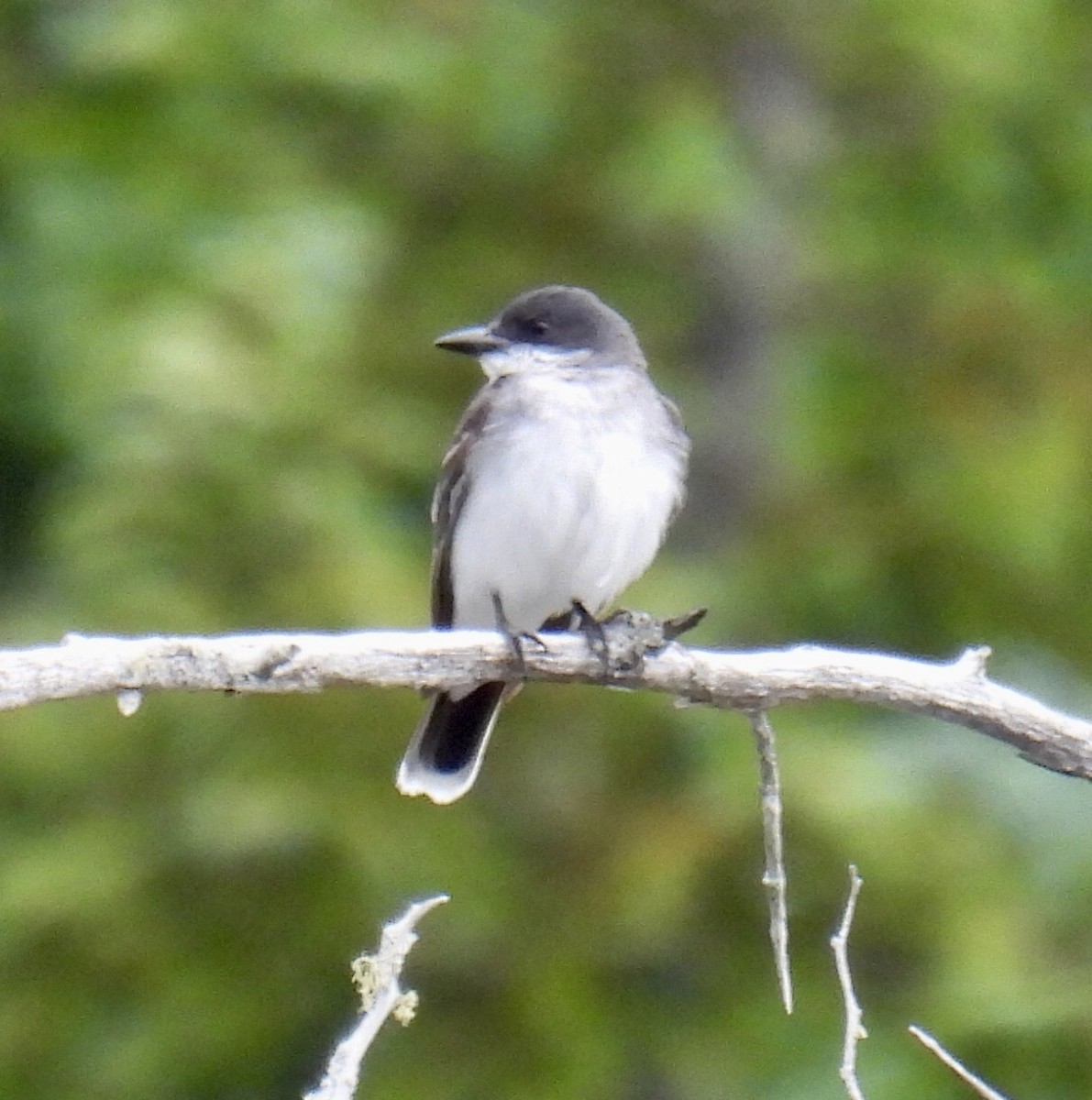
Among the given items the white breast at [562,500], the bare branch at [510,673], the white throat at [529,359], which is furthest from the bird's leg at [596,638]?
the white throat at [529,359]

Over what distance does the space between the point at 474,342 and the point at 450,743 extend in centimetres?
103

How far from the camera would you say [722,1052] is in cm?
852

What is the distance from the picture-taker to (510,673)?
183 inches

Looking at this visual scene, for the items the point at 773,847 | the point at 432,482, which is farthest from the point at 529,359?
the point at 773,847

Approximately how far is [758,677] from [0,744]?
4.12 m

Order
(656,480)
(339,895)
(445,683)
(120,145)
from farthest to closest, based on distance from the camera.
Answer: (120,145), (339,895), (656,480), (445,683)

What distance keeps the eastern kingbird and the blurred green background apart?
114 cm

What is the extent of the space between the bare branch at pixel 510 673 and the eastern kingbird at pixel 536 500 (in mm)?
1152

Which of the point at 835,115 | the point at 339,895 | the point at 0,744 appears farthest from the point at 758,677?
the point at 835,115

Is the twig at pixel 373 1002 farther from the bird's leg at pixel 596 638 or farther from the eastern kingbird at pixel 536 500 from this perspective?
the eastern kingbird at pixel 536 500

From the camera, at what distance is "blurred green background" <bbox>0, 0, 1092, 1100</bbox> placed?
780 centimetres

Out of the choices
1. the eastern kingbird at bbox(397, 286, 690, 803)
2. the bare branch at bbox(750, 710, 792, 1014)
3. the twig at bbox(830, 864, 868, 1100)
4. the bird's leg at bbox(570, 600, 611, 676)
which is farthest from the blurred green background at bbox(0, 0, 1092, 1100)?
the twig at bbox(830, 864, 868, 1100)

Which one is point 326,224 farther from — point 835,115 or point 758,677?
point 758,677

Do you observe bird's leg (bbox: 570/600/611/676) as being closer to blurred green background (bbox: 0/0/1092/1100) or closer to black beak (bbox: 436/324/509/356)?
black beak (bbox: 436/324/509/356)
